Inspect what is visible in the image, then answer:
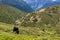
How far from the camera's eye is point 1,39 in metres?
84.4

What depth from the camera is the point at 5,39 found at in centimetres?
8588

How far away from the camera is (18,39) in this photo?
90.6m

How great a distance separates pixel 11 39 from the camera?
87.6 m

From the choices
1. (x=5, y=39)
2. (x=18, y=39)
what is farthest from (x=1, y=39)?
(x=18, y=39)

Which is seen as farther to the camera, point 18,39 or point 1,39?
point 18,39

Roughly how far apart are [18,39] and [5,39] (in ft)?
22.8

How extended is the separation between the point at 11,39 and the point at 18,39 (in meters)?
4.08

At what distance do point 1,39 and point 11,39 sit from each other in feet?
16.1

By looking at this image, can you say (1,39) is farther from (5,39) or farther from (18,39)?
(18,39)

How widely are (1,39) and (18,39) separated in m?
8.99

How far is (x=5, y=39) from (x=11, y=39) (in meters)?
2.89
